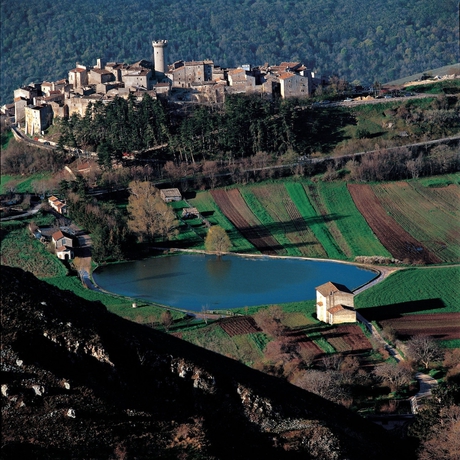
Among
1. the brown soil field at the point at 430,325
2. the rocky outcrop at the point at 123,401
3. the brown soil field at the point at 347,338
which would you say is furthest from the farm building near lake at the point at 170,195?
the rocky outcrop at the point at 123,401

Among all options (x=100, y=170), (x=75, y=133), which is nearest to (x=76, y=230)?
(x=100, y=170)

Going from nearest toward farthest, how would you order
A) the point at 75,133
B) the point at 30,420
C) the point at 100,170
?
1. the point at 30,420
2. the point at 100,170
3. the point at 75,133

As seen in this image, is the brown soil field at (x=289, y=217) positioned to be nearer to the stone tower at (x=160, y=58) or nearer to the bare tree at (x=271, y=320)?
the bare tree at (x=271, y=320)

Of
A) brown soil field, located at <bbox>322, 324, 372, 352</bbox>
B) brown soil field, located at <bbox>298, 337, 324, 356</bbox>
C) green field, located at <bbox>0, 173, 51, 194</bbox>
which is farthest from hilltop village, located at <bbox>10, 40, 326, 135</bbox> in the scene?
brown soil field, located at <bbox>298, 337, 324, 356</bbox>

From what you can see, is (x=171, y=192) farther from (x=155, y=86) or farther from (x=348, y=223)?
(x=155, y=86)

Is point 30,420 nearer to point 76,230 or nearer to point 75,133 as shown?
point 76,230

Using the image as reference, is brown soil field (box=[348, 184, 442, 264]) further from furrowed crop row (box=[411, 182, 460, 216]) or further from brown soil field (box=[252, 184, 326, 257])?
brown soil field (box=[252, 184, 326, 257])

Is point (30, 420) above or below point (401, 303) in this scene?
above
